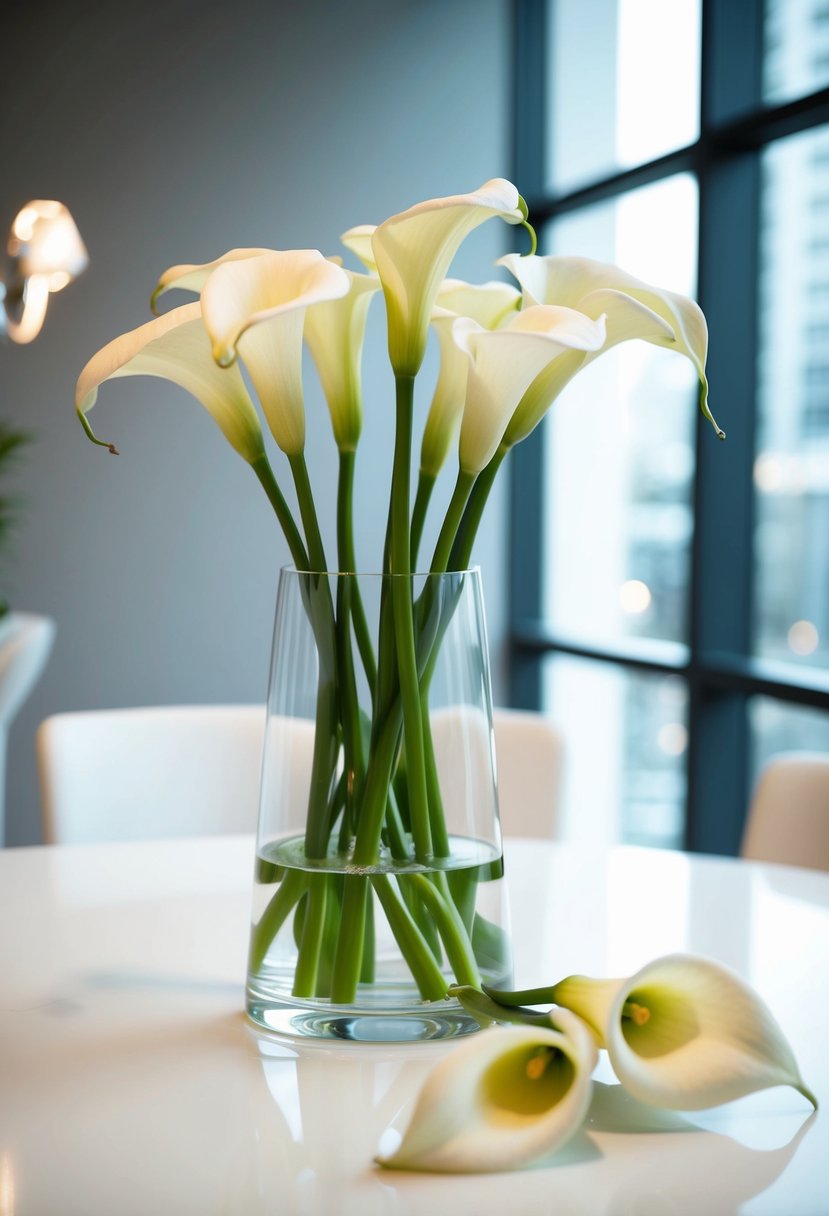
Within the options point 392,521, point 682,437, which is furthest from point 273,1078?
point 682,437

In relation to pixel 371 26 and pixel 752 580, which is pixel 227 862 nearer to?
pixel 752 580

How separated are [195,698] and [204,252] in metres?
1.19

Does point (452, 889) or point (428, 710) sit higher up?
point (428, 710)

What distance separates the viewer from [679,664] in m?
2.90

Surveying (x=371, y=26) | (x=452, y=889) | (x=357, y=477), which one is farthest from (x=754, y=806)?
(x=371, y=26)

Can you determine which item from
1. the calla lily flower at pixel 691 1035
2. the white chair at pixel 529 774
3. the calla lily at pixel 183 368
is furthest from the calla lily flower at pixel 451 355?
the white chair at pixel 529 774

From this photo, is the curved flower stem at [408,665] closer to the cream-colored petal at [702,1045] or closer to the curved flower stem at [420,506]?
the curved flower stem at [420,506]

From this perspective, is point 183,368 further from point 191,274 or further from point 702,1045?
point 702,1045

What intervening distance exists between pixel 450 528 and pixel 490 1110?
33cm

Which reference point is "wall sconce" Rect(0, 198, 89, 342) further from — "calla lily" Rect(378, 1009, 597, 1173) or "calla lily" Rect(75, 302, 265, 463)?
"calla lily" Rect(378, 1009, 597, 1173)

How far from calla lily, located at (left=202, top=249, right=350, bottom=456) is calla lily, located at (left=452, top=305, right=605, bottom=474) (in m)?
0.08

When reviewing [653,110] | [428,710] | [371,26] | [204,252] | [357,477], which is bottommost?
[428,710]

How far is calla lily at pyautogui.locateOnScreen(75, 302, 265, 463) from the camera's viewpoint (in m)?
0.64

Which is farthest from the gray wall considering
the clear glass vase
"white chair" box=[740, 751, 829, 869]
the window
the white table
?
the clear glass vase
